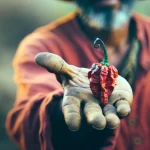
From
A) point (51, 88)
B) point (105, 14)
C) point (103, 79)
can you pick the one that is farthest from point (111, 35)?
point (103, 79)

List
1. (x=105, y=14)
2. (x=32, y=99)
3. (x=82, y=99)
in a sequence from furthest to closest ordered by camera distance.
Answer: (x=105, y=14) → (x=32, y=99) → (x=82, y=99)

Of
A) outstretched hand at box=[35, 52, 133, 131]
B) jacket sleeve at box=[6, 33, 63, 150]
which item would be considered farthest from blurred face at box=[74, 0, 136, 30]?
outstretched hand at box=[35, 52, 133, 131]

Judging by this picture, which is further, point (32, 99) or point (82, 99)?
point (32, 99)

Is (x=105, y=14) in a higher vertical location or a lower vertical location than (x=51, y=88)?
higher

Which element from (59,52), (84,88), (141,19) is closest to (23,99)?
(59,52)

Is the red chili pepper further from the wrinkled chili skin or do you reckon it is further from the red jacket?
the red jacket

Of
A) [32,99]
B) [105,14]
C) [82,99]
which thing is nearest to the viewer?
[82,99]

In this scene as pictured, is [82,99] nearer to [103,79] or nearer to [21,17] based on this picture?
[103,79]

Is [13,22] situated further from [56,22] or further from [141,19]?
[141,19]
